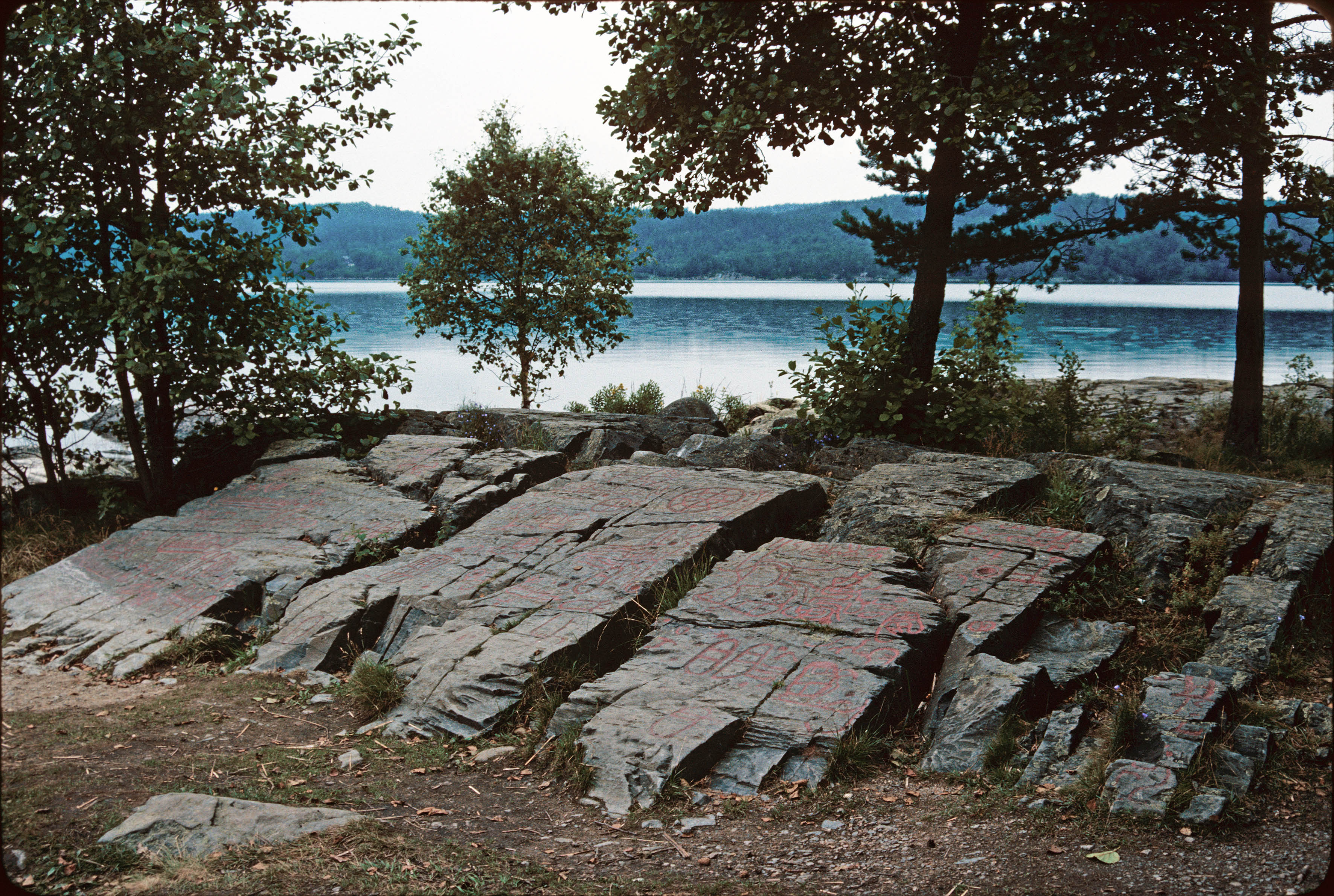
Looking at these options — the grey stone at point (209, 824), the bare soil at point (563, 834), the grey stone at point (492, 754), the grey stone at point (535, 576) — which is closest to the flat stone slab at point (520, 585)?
the grey stone at point (535, 576)

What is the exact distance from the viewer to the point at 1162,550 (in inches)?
223

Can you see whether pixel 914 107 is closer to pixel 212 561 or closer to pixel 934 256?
pixel 934 256

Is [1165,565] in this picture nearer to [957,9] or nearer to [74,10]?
[957,9]

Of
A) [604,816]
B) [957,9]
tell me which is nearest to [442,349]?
[957,9]

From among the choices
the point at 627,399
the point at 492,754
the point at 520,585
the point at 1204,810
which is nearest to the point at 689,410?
the point at 627,399

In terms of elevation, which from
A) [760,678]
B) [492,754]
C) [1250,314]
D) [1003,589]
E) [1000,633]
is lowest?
[492,754]

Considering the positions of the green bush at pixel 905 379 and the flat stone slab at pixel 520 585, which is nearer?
the flat stone slab at pixel 520 585

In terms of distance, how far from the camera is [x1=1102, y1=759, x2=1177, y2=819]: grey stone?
11.8 ft

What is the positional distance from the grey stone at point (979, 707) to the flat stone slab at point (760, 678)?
1.01 feet

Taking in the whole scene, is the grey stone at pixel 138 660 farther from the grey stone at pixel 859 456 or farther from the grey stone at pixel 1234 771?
the grey stone at pixel 1234 771

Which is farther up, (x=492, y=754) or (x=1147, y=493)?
(x=1147, y=493)

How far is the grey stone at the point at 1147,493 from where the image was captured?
239 inches

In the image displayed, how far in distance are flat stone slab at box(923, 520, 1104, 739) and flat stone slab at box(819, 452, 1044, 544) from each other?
1.18ft

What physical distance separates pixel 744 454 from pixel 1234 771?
5.52 metres
